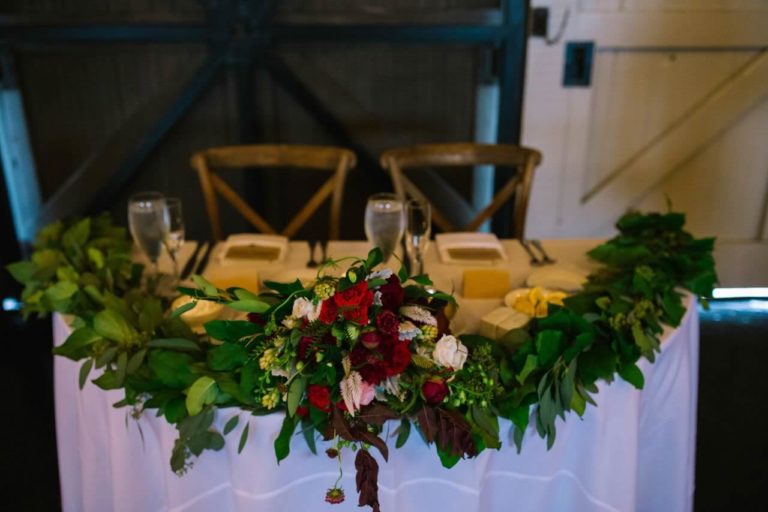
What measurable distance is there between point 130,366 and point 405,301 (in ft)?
1.40

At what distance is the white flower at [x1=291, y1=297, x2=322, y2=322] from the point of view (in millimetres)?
945

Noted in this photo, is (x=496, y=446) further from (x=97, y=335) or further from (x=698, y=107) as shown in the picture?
(x=698, y=107)

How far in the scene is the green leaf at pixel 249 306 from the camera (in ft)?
3.36

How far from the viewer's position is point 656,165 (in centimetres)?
296

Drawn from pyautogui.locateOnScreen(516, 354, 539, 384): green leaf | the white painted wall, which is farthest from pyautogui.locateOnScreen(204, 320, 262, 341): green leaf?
the white painted wall

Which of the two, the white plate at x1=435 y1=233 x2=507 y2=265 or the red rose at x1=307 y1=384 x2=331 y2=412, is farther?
the white plate at x1=435 y1=233 x2=507 y2=265

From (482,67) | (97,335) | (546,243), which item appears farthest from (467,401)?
(482,67)

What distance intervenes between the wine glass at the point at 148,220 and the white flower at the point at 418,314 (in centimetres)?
68

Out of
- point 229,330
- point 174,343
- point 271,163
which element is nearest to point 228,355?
point 229,330

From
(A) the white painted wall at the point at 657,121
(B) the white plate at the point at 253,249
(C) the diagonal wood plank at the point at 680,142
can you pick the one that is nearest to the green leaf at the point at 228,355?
(B) the white plate at the point at 253,249

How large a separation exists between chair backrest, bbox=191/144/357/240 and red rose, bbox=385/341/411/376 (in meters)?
1.17

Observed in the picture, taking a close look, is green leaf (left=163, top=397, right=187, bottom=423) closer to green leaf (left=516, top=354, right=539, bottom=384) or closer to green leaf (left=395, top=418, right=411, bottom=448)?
green leaf (left=395, top=418, right=411, bottom=448)

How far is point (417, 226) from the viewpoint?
56.3 inches

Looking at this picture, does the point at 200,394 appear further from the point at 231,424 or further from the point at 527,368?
the point at 527,368
